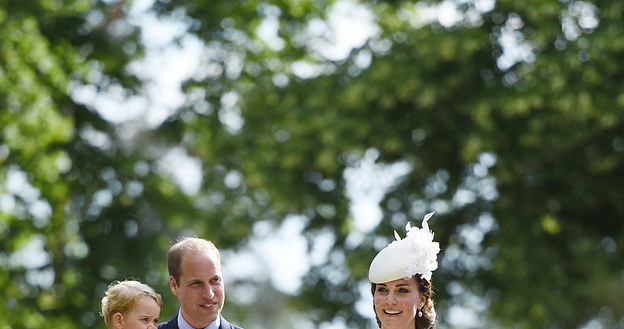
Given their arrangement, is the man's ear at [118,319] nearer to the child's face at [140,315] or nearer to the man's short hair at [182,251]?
the child's face at [140,315]

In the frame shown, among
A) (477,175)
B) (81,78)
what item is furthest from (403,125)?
(81,78)

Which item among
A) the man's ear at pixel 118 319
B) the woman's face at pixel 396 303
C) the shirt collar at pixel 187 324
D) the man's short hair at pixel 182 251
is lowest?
the man's ear at pixel 118 319

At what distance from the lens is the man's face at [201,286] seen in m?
4.53

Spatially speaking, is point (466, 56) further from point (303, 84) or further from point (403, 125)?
point (303, 84)

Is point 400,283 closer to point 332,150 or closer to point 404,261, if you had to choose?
point 404,261

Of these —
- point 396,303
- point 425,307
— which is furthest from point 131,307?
point 425,307

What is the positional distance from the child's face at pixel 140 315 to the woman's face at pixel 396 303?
110 centimetres

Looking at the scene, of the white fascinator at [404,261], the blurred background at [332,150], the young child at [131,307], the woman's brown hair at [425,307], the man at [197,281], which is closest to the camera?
the man at [197,281]

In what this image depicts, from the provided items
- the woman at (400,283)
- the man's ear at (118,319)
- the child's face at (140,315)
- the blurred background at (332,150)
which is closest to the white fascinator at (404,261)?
the woman at (400,283)

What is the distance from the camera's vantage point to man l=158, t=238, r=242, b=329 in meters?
4.53

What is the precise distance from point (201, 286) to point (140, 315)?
35 centimetres

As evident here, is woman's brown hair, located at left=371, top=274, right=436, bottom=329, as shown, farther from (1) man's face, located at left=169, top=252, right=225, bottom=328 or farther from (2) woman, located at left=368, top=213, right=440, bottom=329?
(1) man's face, located at left=169, top=252, right=225, bottom=328

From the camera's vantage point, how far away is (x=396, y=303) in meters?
4.99

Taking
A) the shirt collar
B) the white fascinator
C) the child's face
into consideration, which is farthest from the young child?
the white fascinator
